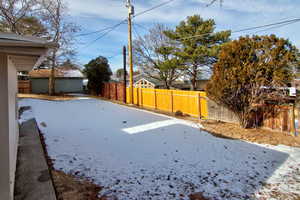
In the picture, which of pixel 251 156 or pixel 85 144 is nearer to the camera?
pixel 251 156

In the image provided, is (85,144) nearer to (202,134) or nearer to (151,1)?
(202,134)

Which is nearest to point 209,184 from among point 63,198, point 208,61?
point 63,198

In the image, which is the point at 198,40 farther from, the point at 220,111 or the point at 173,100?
the point at 220,111

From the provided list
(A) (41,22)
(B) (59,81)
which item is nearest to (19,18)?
(A) (41,22)

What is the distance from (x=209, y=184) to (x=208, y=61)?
1793 cm

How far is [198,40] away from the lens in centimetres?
1880

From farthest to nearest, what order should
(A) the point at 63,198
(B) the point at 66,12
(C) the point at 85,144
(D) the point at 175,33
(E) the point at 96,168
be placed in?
(D) the point at 175,33, (B) the point at 66,12, (C) the point at 85,144, (E) the point at 96,168, (A) the point at 63,198

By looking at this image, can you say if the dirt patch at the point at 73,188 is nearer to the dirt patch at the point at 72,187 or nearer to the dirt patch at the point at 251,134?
the dirt patch at the point at 72,187

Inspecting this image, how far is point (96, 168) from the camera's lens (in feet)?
11.9

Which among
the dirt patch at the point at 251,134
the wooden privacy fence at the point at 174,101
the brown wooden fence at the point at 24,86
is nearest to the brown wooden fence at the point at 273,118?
the dirt patch at the point at 251,134

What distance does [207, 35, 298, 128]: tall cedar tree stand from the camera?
19.5 ft

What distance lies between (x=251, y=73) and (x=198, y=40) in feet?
44.4

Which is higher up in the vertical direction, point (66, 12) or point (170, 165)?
point (66, 12)

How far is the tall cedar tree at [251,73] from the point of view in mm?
5957
